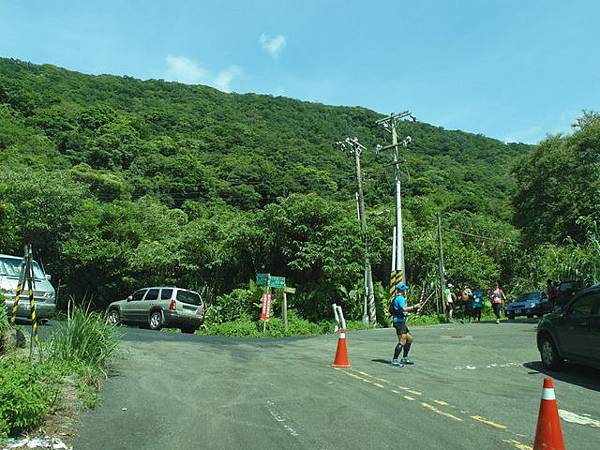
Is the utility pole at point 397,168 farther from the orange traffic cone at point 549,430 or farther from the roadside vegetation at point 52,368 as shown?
the orange traffic cone at point 549,430

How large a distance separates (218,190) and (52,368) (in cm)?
5972

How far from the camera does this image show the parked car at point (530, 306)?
3216 centimetres

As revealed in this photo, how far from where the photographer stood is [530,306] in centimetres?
3250

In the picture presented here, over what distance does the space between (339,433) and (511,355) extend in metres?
9.15

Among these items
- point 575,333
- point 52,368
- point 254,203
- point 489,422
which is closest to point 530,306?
point 575,333

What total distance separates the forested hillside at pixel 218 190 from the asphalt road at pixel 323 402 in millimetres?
8981

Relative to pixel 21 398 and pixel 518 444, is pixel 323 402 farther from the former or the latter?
pixel 21 398

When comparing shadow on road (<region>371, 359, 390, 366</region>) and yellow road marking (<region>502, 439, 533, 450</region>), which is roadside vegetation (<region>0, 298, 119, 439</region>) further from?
shadow on road (<region>371, 359, 390, 366</region>)

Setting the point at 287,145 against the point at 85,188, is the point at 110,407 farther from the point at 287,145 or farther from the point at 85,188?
the point at 287,145

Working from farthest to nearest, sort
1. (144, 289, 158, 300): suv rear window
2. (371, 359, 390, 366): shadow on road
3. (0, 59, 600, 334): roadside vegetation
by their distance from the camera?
1. (0, 59, 600, 334): roadside vegetation
2. (144, 289, 158, 300): suv rear window
3. (371, 359, 390, 366): shadow on road

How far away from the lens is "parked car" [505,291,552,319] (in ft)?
105

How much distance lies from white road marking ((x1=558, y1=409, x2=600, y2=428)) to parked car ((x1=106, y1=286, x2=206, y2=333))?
15.9m

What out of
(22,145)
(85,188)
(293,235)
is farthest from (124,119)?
(293,235)

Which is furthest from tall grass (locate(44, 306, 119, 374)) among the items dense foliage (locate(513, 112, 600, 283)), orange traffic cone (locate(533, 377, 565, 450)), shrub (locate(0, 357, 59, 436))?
dense foliage (locate(513, 112, 600, 283))
